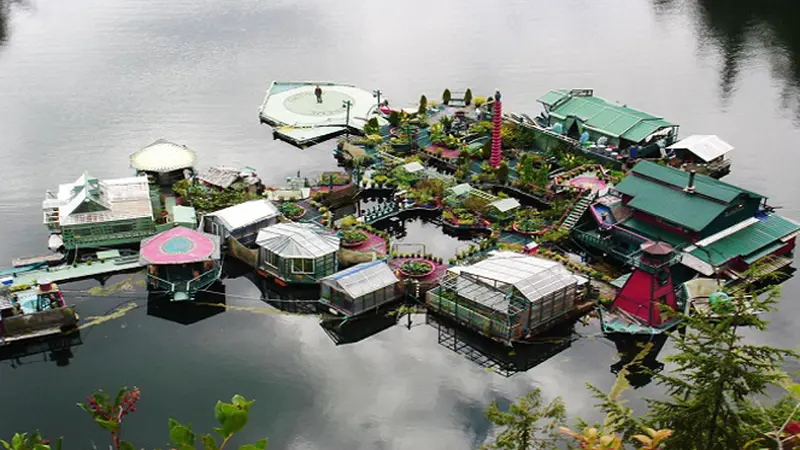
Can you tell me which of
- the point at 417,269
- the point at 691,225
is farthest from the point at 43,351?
the point at 691,225

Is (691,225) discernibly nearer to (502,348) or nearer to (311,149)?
(502,348)

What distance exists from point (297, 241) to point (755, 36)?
3787 inches

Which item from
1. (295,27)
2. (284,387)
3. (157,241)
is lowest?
(284,387)

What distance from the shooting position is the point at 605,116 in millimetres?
89438

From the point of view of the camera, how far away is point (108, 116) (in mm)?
100562

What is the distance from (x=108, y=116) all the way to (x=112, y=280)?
40259 millimetres

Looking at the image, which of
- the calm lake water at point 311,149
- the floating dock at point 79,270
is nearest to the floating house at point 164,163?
the calm lake water at point 311,149

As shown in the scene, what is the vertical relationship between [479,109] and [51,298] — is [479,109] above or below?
above

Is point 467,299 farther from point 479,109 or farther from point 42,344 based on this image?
point 479,109

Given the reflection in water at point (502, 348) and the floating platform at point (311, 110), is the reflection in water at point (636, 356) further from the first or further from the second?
the floating platform at point (311, 110)

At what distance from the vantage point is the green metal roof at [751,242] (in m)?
64.6

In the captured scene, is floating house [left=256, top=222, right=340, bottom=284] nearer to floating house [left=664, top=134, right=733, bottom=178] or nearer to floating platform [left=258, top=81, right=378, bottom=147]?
floating platform [left=258, top=81, right=378, bottom=147]

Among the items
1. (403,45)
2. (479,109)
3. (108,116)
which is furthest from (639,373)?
(403,45)

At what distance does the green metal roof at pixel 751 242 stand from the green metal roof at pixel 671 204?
2.32 m
